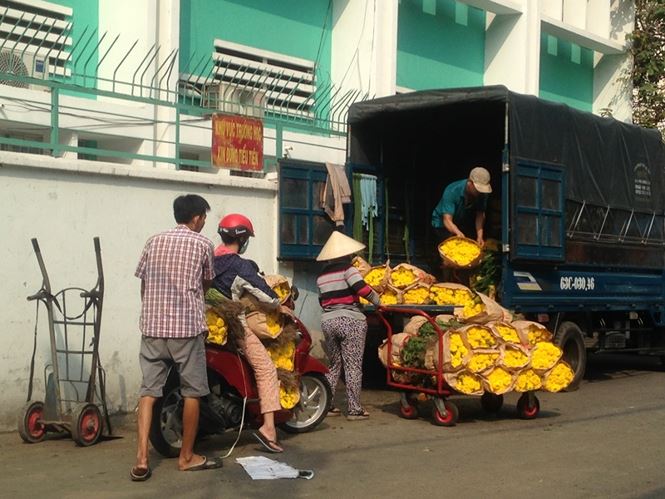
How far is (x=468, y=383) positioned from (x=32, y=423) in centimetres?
362

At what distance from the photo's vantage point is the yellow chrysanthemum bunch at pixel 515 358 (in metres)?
9.00

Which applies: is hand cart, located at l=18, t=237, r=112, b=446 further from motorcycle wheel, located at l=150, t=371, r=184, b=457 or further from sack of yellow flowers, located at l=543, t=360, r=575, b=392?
sack of yellow flowers, located at l=543, t=360, r=575, b=392

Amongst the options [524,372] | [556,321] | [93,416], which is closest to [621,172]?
[556,321]

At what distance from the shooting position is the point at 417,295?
35.8 ft

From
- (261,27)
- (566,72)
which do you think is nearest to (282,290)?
(261,27)

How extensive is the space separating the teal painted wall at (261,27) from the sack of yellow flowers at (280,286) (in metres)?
5.51

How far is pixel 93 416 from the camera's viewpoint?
8.02 metres

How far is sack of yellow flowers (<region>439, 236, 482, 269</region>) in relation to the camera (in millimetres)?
11273

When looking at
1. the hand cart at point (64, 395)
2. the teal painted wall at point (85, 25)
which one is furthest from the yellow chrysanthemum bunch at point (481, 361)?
the teal painted wall at point (85, 25)

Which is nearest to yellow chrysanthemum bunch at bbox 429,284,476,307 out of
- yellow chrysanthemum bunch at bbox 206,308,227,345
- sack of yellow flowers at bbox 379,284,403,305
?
sack of yellow flowers at bbox 379,284,403,305

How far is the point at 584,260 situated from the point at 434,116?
8.01 ft

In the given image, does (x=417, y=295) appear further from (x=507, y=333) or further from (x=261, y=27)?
(x=261, y=27)

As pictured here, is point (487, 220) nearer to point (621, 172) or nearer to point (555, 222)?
point (555, 222)

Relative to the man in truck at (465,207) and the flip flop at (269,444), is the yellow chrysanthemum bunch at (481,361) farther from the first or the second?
the man in truck at (465,207)
